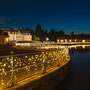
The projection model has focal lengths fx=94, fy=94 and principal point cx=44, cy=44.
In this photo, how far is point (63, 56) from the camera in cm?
991

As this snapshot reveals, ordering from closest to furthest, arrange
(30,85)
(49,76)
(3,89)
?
(3,89) < (30,85) < (49,76)

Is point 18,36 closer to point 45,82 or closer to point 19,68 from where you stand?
point 45,82

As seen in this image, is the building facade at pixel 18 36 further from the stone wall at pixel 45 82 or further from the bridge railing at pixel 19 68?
the stone wall at pixel 45 82

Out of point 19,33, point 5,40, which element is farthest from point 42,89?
point 19,33

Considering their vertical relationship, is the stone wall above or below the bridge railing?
below

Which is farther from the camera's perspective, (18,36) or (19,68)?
(18,36)

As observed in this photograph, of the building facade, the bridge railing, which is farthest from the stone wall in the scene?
→ the building facade

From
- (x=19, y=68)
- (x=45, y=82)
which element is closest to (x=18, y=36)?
(x=45, y=82)

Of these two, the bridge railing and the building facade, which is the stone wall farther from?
the building facade

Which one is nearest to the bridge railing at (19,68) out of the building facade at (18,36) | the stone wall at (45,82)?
the stone wall at (45,82)

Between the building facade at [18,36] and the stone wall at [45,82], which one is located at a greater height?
the building facade at [18,36]

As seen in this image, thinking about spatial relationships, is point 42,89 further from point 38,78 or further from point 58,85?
point 58,85

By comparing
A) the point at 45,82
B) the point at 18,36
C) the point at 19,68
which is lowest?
the point at 45,82

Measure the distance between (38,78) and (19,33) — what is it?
66997 millimetres
